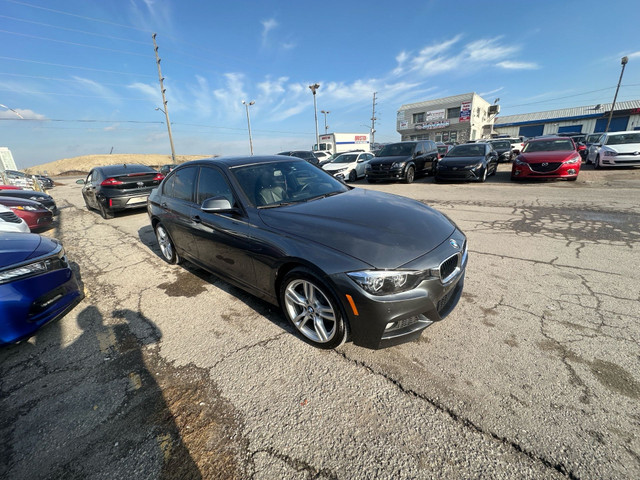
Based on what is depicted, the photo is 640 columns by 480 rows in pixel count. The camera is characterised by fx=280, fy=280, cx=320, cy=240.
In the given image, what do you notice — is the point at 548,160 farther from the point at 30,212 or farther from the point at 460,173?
the point at 30,212

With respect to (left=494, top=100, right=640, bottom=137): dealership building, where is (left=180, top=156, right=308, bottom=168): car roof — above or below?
below

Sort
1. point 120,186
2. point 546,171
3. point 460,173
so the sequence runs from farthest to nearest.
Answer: point 460,173 < point 546,171 < point 120,186

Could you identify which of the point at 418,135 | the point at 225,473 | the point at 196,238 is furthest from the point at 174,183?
the point at 418,135

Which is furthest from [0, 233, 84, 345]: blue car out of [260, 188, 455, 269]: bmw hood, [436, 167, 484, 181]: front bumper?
[436, 167, 484, 181]: front bumper

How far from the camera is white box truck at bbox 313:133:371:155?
37.2 metres

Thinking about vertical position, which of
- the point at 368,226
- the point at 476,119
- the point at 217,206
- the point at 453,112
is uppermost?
the point at 453,112

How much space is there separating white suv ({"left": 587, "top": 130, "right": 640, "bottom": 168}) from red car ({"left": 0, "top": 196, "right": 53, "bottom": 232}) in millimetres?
19925

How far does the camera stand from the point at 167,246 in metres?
4.52

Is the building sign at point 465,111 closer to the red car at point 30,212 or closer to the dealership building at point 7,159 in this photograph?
the red car at point 30,212

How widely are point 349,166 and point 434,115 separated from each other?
→ 39.8 m

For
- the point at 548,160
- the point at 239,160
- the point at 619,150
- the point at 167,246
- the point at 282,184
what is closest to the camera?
the point at 282,184

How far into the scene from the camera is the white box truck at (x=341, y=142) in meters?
37.2

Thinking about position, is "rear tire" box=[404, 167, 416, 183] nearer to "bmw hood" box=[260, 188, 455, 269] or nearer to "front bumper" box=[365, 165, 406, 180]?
"front bumper" box=[365, 165, 406, 180]

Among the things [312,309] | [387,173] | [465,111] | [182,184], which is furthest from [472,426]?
[465,111]
